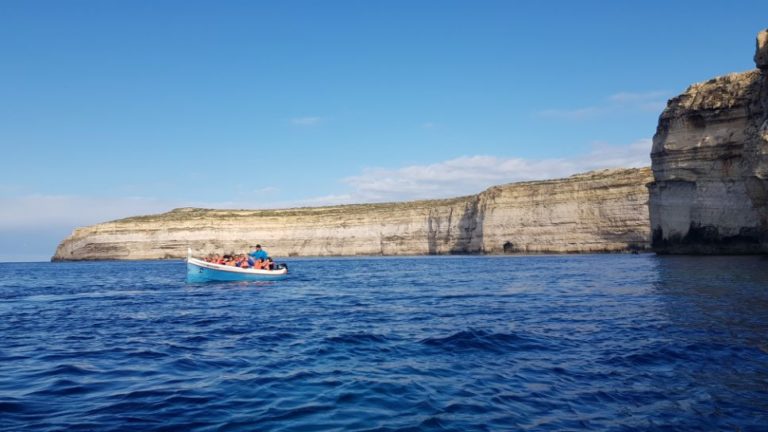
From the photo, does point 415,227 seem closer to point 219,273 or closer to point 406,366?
point 219,273

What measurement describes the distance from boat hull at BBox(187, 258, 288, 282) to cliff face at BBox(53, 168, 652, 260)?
149 ft

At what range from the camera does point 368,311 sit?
58.6 feet

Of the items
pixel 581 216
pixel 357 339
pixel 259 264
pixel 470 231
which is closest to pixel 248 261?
pixel 259 264

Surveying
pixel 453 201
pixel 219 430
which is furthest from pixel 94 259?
pixel 219 430

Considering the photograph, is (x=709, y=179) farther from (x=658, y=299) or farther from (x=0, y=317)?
(x=0, y=317)

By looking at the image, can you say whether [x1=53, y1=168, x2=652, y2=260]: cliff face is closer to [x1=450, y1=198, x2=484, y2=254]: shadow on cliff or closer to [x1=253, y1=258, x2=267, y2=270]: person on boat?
[x1=450, y1=198, x2=484, y2=254]: shadow on cliff

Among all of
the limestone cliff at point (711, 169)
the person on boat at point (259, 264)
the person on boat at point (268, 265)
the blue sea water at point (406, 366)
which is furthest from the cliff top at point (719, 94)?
the person on boat at point (259, 264)

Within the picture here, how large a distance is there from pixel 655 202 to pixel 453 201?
4502 centimetres

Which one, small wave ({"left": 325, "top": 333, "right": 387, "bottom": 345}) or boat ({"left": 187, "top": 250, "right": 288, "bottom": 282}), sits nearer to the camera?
small wave ({"left": 325, "top": 333, "right": 387, "bottom": 345})

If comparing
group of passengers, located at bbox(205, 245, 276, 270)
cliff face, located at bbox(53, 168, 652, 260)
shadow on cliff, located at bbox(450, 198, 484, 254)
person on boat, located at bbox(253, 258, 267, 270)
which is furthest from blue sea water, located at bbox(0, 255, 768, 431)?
shadow on cliff, located at bbox(450, 198, 484, 254)

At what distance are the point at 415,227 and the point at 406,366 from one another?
278 ft

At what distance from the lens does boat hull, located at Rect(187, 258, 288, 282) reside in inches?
1288

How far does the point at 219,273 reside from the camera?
3300cm

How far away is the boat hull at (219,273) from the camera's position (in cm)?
3272
